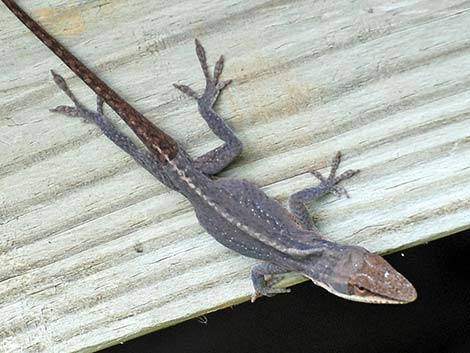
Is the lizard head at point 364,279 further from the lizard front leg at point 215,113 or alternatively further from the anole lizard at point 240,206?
the lizard front leg at point 215,113

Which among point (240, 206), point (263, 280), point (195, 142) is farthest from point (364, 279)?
point (195, 142)

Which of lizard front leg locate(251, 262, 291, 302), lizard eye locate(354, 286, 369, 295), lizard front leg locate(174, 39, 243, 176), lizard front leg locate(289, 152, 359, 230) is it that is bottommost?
lizard eye locate(354, 286, 369, 295)

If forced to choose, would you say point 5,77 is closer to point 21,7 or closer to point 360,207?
point 21,7

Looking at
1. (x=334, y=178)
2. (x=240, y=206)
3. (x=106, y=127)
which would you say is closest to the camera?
(x=334, y=178)

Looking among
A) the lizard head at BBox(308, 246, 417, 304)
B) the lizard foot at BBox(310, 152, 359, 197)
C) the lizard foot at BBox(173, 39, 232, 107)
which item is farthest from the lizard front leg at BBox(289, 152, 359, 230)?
the lizard foot at BBox(173, 39, 232, 107)

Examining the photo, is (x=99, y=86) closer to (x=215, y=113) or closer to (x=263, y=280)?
(x=215, y=113)

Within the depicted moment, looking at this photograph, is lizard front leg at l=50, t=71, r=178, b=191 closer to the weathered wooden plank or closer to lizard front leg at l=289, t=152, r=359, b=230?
the weathered wooden plank

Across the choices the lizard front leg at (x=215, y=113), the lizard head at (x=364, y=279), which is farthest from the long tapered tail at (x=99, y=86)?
the lizard head at (x=364, y=279)
